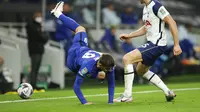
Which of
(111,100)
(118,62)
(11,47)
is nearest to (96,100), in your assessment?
(111,100)

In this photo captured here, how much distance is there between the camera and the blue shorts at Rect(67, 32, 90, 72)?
13.6m

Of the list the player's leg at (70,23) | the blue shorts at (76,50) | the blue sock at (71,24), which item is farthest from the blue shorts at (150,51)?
the blue sock at (71,24)

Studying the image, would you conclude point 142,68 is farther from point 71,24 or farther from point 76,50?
point 71,24

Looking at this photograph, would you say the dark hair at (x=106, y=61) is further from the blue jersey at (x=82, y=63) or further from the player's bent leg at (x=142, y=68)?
the player's bent leg at (x=142, y=68)

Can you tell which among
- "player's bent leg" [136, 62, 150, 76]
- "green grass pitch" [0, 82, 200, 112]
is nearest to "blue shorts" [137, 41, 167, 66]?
"player's bent leg" [136, 62, 150, 76]

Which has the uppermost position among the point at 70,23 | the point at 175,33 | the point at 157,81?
the point at 70,23

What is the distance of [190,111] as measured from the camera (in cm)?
1181

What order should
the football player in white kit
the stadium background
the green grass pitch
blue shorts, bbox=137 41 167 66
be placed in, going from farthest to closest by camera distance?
the stadium background, blue shorts, bbox=137 41 167 66, the football player in white kit, the green grass pitch

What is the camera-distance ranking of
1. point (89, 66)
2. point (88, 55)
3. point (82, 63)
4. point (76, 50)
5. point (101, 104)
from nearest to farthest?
point (89, 66)
point (82, 63)
point (88, 55)
point (101, 104)
point (76, 50)

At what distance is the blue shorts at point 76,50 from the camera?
13.6 m

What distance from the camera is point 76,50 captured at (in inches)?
545

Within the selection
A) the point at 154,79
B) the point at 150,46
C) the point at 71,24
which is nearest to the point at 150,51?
the point at 150,46

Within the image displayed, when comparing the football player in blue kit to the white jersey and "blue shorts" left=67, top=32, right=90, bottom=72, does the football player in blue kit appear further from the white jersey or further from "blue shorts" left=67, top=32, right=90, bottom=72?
the white jersey

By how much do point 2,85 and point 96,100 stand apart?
20.4 ft
